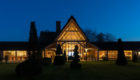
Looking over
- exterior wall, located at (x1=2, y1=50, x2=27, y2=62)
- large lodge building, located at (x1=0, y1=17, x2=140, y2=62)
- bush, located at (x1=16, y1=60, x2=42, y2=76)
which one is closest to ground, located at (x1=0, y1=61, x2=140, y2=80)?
bush, located at (x1=16, y1=60, x2=42, y2=76)

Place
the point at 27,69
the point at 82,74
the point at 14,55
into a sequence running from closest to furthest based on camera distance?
the point at 27,69, the point at 82,74, the point at 14,55

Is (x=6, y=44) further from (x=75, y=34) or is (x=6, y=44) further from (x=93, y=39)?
(x=93, y=39)

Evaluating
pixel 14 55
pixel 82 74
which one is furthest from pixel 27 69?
pixel 14 55

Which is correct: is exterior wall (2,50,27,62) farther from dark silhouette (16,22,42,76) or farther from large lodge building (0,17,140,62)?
dark silhouette (16,22,42,76)

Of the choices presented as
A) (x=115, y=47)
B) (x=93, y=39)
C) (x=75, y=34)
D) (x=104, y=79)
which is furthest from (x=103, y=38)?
(x=104, y=79)

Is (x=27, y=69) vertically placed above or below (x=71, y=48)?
below

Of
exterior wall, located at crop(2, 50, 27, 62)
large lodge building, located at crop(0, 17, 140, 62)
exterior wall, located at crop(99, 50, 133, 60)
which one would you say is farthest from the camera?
exterior wall, located at crop(99, 50, 133, 60)

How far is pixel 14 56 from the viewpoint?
29969 mm

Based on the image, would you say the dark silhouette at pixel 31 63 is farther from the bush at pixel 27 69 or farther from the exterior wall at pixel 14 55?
the exterior wall at pixel 14 55

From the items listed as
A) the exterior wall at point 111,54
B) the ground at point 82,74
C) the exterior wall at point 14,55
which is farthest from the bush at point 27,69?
the exterior wall at point 111,54

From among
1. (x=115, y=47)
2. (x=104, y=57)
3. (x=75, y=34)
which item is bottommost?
(x=104, y=57)

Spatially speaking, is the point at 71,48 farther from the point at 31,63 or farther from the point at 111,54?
the point at 31,63

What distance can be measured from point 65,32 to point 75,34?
1.95 meters

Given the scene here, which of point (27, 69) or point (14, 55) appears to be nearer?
point (27, 69)
